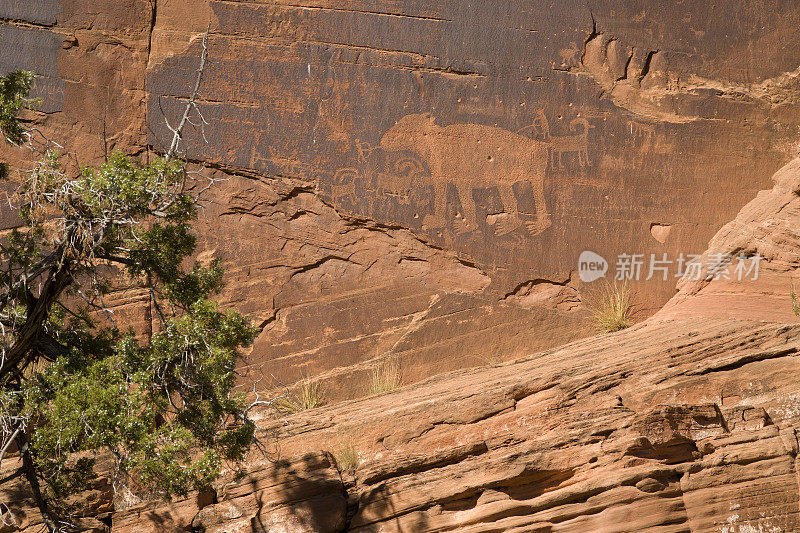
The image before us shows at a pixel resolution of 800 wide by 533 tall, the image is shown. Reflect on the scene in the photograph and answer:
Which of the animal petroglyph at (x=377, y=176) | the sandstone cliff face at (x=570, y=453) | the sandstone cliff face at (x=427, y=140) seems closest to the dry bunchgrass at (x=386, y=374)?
the sandstone cliff face at (x=427, y=140)

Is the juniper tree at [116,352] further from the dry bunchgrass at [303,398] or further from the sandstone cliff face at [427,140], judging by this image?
the sandstone cliff face at [427,140]

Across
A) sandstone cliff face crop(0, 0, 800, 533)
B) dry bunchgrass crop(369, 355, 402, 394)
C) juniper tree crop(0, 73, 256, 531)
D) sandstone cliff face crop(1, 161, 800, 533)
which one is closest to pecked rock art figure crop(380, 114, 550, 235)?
sandstone cliff face crop(0, 0, 800, 533)

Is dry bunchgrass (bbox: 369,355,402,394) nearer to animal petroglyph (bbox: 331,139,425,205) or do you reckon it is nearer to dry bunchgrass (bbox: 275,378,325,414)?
dry bunchgrass (bbox: 275,378,325,414)

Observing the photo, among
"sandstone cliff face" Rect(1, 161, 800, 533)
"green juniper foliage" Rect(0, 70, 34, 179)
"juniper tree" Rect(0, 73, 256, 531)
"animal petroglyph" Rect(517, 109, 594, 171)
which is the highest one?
"animal petroglyph" Rect(517, 109, 594, 171)

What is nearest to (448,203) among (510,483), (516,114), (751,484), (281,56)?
(516,114)

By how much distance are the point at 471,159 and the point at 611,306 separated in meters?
2.21

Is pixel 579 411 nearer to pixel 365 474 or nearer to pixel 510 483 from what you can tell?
pixel 510 483

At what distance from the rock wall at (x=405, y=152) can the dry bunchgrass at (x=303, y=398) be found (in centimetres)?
15

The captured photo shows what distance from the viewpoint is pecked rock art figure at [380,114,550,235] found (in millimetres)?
8305

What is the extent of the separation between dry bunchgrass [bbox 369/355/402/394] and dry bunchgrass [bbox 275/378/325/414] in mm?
575

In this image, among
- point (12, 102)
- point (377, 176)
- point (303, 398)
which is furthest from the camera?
point (377, 176)

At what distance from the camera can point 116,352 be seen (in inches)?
202

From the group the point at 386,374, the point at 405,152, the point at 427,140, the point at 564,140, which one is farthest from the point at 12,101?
the point at 564,140

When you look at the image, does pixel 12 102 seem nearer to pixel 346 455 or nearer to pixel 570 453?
pixel 346 455
